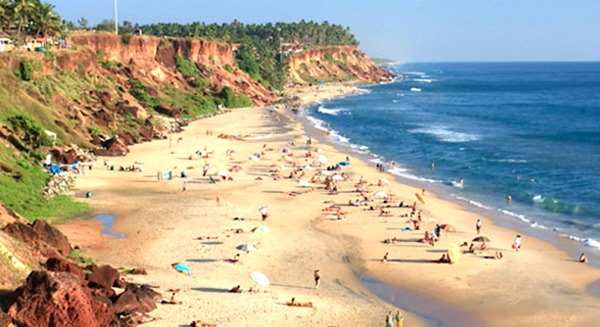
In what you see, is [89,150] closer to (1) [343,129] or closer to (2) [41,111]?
(2) [41,111]

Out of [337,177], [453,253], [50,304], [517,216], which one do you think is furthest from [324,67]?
[50,304]

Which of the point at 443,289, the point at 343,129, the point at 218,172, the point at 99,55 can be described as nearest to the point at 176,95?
the point at 99,55

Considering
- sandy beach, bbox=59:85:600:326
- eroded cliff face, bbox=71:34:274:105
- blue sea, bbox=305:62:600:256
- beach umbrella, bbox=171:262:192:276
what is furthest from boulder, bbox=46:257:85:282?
eroded cliff face, bbox=71:34:274:105

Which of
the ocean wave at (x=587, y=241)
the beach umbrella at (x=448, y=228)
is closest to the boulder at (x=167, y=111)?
the beach umbrella at (x=448, y=228)

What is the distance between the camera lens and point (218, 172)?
4734 cm

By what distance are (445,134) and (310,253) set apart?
4854cm

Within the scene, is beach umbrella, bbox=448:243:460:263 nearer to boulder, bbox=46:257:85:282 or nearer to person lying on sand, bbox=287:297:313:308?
Answer: person lying on sand, bbox=287:297:313:308

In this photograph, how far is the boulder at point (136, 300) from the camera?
2066 centimetres

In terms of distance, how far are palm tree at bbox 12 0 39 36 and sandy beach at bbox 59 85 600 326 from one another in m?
22.5

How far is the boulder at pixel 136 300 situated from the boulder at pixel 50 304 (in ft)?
7.03

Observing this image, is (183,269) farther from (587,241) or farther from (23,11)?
(23,11)

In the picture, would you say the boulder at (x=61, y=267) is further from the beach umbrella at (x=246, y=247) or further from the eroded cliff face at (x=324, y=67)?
the eroded cliff face at (x=324, y=67)

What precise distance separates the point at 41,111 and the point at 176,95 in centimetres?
3687

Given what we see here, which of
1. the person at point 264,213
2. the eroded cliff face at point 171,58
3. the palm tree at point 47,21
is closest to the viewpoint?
the person at point 264,213
